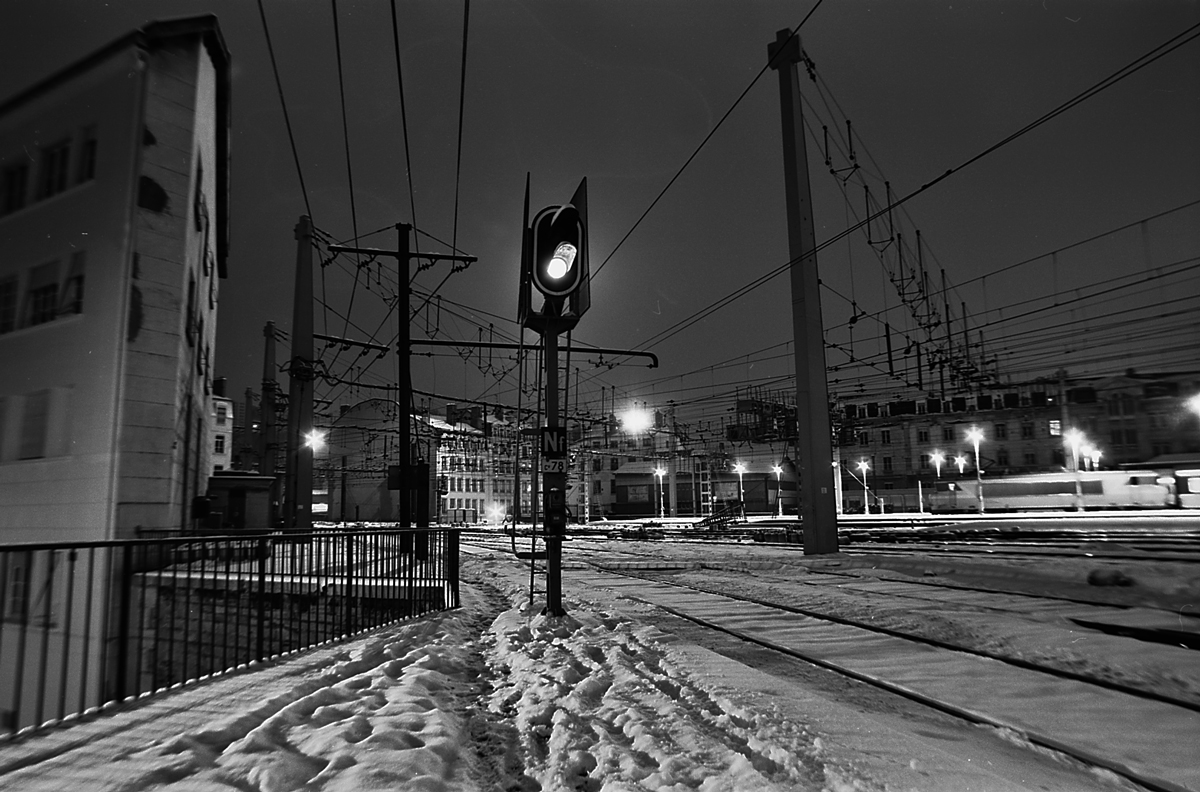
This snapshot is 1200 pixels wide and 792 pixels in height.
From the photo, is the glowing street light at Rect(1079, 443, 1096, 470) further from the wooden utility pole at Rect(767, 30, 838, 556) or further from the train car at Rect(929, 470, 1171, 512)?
the wooden utility pole at Rect(767, 30, 838, 556)

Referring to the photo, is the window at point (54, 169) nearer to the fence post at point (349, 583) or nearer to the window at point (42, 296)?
the window at point (42, 296)

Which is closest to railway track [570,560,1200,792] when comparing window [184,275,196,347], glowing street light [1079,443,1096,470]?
window [184,275,196,347]

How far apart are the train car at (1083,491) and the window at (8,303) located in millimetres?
44972

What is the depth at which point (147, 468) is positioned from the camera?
15.0m

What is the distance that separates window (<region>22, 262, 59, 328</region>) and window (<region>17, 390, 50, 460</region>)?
1321 millimetres

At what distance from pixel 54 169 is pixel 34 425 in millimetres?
4621

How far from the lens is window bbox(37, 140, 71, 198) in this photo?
11.5 meters

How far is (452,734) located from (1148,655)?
263 inches

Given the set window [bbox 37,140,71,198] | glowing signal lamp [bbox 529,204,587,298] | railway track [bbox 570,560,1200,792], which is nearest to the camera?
railway track [bbox 570,560,1200,792]

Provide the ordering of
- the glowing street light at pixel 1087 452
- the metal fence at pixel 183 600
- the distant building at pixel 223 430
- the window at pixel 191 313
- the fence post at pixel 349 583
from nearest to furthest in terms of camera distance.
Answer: the metal fence at pixel 183 600 < the fence post at pixel 349 583 < the window at pixel 191 313 < the glowing street light at pixel 1087 452 < the distant building at pixel 223 430

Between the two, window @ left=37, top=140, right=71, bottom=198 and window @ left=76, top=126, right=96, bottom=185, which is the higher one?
window @ left=76, top=126, right=96, bottom=185

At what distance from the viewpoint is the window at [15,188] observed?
10.5m

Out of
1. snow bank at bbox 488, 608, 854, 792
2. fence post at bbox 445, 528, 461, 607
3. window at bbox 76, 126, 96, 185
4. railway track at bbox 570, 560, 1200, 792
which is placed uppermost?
window at bbox 76, 126, 96, 185

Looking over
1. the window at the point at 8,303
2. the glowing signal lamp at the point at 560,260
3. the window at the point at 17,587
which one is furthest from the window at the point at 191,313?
the window at the point at 17,587
